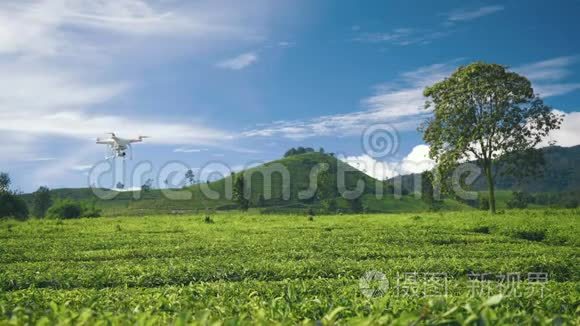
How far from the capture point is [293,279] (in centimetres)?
1413

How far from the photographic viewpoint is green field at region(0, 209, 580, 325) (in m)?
3.36

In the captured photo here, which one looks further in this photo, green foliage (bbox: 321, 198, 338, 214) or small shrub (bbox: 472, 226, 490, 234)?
green foliage (bbox: 321, 198, 338, 214)

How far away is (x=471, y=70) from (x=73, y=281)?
4564 cm

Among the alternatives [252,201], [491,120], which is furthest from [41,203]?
[491,120]

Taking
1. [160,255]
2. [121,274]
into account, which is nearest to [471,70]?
[160,255]

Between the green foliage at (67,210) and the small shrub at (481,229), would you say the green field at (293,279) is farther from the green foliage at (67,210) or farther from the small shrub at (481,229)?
the green foliage at (67,210)

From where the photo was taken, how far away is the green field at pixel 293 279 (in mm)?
3357

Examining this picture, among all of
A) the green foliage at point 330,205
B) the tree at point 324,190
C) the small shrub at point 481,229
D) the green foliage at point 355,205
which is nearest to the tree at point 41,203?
the green foliage at point 330,205

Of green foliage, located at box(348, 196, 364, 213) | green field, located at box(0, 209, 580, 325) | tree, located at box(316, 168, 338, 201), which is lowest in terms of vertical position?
green foliage, located at box(348, 196, 364, 213)

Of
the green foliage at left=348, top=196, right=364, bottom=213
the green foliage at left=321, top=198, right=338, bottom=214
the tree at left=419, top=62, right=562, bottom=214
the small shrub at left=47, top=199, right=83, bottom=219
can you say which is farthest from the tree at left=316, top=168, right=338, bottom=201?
the tree at left=419, top=62, right=562, bottom=214

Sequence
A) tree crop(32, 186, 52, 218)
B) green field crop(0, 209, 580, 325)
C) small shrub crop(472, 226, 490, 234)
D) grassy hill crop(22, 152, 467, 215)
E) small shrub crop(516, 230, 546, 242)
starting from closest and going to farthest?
green field crop(0, 209, 580, 325) < small shrub crop(516, 230, 546, 242) < small shrub crop(472, 226, 490, 234) < tree crop(32, 186, 52, 218) < grassy hill crop(22, 152, 467, 215)

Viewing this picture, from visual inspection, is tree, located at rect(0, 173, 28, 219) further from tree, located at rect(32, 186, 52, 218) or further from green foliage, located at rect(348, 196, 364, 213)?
green foliage, located at rect(348, 196, 364, 213)

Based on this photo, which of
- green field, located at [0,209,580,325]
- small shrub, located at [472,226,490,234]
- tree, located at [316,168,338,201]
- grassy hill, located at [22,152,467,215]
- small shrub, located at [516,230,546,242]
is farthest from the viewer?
tree, located at [316,168,338,201]

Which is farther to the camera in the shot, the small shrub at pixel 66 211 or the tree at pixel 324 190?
the tree at pixel 324 190
